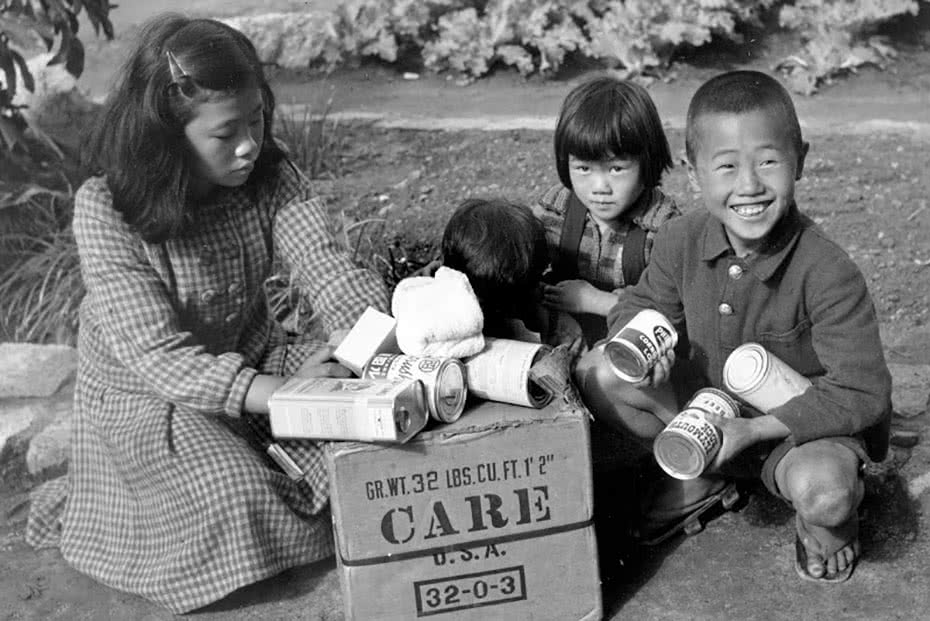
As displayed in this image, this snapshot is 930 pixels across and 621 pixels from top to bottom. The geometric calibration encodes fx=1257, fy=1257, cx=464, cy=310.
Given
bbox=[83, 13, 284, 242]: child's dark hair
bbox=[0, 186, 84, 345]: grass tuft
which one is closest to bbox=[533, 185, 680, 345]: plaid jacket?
bbox=[83, 13, 284, 242]: child's dark hair

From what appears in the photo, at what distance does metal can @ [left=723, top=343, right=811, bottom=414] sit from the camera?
2697 millimetres

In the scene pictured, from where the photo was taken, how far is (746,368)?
271 cm

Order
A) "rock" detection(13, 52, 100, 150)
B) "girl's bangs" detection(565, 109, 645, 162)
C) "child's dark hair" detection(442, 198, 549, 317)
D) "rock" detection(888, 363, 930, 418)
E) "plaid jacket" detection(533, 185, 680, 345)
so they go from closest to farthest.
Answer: "child's dark hair" detection(442, 198, 549, 317)
"girl's bangs" detection(565, 109, 645, 162)
"plaid jacket" detection(533, 185, 680, 345)
"rock" detection(888, 363, 930, 418)
"rock" detection(13, 52, 100, 150)

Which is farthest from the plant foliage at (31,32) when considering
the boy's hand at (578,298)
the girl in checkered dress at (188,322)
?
the boy's hand at (578,298)

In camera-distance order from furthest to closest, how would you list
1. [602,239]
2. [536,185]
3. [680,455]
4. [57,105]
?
[57,105]
[536,185]
[602,239]
[680,455]

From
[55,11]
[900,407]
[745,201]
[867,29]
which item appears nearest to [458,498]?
[745,201]

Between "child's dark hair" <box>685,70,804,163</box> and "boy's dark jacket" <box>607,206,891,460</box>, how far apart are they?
8.0 inches

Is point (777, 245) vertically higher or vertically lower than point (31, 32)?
lower

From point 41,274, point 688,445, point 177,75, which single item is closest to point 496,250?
point 688,445

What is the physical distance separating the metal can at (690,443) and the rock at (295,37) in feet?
9.66

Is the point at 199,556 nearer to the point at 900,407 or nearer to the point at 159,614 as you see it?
the point at 159,614

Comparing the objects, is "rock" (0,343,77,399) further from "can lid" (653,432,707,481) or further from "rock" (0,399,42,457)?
"can lid" (653,432,707,481)

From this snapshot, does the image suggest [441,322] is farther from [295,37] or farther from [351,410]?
[295,37]

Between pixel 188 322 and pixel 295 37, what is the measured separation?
2256 millimetres
